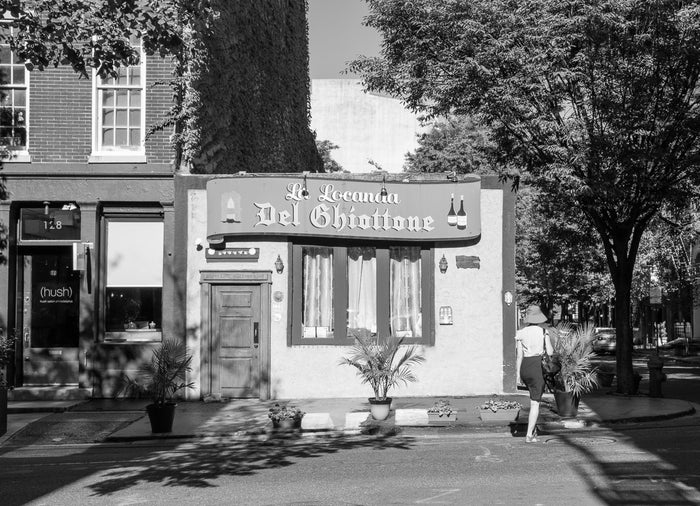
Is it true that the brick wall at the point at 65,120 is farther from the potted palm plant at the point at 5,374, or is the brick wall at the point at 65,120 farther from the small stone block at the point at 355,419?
the small stone block at the point at 355,419

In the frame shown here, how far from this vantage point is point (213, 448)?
1281 centimetres

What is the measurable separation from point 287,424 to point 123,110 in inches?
328

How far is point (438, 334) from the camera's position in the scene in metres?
18.5

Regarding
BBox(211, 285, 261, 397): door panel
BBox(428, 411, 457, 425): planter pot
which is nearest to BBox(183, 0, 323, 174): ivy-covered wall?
BBox(211, 285, 261, 397): door panel

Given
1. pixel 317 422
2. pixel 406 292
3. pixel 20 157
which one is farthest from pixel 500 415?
pixel 20 157

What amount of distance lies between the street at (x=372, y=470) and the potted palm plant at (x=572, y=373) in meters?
1.02

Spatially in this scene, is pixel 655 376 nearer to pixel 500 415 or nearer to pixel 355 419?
pixel 500 415

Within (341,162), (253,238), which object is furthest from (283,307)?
(341,162)

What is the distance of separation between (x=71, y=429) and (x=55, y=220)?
5.38m

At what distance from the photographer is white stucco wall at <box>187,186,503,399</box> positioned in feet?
59.5

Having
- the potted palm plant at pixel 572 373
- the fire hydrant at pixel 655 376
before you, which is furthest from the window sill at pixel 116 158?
the fire hydrant at pixel 655 376

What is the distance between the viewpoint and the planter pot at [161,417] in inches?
554

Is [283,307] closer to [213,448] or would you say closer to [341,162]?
[213,448]

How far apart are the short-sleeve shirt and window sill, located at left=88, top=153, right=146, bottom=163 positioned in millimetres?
9478
